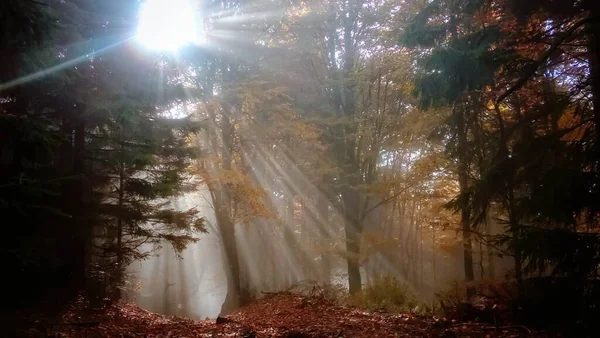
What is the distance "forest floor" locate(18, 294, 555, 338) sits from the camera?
6.43 metres

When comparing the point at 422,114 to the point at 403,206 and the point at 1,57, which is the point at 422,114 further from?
the point at 403,206

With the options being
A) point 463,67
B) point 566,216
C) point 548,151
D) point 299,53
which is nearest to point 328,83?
point 299,53

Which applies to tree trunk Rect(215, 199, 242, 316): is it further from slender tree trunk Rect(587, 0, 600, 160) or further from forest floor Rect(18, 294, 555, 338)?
slender tree trunk Rect(587, 0, 600, 160)

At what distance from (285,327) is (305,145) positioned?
10.5 m

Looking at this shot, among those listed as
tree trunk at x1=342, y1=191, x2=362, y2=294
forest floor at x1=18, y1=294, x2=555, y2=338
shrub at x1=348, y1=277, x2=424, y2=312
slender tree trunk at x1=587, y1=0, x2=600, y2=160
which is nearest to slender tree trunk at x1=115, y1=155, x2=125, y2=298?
forest floor at x1=18, y1=294, x2=555, y2=338

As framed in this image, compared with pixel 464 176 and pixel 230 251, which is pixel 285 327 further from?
pixel 230 251

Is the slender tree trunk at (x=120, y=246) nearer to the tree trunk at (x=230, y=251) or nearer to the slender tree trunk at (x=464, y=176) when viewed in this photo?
the tree trunk at (x=230, y=251)

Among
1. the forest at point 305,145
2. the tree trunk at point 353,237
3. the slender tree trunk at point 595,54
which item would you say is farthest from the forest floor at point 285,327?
the tree trunk at point 353,237

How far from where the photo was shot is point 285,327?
778cm

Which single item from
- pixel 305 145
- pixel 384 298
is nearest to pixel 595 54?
pixel 384 298

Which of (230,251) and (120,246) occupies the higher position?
(120,246)

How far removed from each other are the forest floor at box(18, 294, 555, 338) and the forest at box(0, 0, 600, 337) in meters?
0.07

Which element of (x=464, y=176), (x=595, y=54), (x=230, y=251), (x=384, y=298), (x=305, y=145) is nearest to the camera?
(x=595, y=54)

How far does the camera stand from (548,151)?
288 inches
